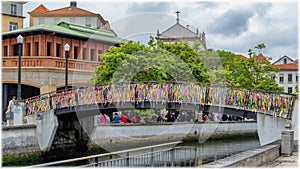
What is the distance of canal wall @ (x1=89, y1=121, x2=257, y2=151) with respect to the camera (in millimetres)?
32344

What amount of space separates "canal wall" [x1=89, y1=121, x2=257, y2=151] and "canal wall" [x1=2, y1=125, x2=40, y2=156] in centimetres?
600

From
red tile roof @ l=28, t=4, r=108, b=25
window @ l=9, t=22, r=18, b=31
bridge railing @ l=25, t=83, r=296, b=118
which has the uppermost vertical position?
red tile roof @ l=28, t=4, r=108, b=25

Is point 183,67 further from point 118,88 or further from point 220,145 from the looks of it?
point 118,88

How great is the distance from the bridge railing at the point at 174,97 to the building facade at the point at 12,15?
98.5ft

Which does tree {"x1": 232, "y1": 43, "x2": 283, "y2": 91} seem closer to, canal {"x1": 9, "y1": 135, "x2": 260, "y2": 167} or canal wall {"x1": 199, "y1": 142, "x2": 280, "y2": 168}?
canal {"x1": 9, "y1": 135, "x2": 260, "y2": 167}

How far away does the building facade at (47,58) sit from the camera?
38.8m

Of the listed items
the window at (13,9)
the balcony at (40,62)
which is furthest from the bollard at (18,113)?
the window at (13,9)

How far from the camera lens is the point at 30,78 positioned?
1528 inches

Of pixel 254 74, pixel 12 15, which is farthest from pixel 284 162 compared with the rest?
pixel 12 15

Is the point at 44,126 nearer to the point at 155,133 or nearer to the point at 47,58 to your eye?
the point at 155,133

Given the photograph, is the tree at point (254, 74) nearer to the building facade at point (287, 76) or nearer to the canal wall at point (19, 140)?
the canal wall at point (19, 140)

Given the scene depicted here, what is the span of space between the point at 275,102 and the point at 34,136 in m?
12.5

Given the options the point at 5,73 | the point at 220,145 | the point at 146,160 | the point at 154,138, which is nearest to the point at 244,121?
the point at 220,145

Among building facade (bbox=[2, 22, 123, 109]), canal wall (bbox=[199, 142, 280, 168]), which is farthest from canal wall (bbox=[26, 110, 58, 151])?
canal wall (bbox=[199, 142, 280, 168])
